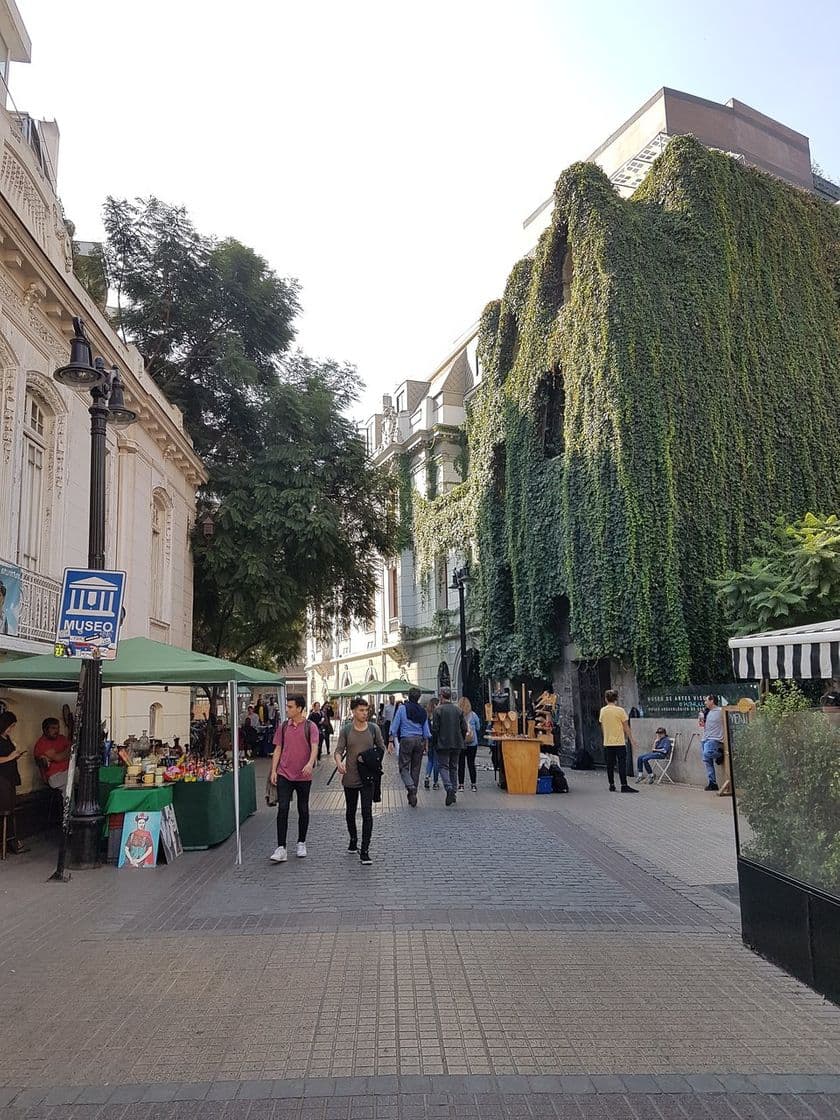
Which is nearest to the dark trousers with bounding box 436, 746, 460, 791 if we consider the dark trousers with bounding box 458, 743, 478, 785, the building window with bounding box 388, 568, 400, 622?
the dark trousers with bounding box 458, 743, 478, 785

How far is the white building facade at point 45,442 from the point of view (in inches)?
445

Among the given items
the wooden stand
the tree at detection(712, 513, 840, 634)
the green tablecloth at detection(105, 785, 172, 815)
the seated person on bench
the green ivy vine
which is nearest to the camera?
the green tablecloth at detection(105, 785, 172, 815)

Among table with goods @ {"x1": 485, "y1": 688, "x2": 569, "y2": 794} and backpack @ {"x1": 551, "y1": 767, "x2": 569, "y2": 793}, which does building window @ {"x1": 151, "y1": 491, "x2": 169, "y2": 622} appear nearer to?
table with goods @ {"x1": 485, "y1": 688, "x2": 569, "y2": 794}

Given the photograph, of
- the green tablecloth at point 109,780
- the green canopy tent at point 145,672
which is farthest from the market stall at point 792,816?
the green tablecloth at point 109,780

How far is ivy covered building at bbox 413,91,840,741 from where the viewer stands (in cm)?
2094

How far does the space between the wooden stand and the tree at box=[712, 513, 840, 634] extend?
650 centimetres

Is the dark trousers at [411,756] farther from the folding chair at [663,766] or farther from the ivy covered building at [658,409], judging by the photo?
the ivy covered building at [658,409]

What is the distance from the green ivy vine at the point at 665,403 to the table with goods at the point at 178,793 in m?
12.6

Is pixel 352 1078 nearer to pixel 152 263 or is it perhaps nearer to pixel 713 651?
pixel 713 651

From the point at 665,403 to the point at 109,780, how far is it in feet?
54.1

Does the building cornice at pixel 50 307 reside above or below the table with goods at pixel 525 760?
above

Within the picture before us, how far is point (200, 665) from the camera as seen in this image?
32.7 feet

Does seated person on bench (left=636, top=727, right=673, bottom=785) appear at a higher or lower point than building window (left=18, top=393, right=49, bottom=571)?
lower

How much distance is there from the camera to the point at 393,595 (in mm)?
42375
